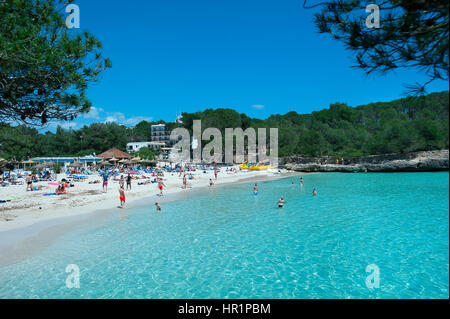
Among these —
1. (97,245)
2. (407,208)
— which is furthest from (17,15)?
(407,208)

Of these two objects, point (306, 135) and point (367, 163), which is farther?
point (306, 135)

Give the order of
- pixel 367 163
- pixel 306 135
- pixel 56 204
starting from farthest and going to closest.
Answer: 1. pixel 306 135
2. pixel 367 163
3. pixel 56 204

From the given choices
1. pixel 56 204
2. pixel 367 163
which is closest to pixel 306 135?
pixel 367 163

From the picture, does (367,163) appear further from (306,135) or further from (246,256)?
(246,256)

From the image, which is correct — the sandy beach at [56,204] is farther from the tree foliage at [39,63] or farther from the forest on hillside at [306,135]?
the forest on hillside at [306,135]

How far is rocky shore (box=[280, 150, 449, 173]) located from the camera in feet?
104

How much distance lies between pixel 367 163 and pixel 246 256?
38241 mm

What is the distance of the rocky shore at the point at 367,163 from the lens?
3163cm

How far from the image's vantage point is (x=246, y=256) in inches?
344

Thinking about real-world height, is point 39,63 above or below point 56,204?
above

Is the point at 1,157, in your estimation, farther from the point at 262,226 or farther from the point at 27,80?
the point at 262,226

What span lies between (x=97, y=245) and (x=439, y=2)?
11.0m
